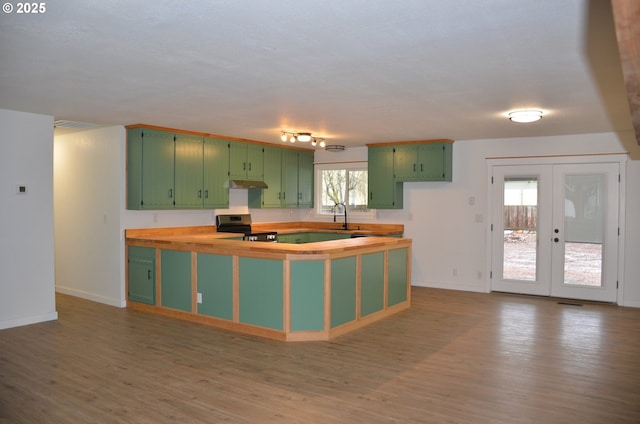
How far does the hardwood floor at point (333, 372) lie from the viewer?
128 inches

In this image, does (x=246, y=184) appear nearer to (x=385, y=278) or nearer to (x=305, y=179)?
(x=305, y=179)

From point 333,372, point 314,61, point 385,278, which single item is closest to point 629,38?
point 314,61

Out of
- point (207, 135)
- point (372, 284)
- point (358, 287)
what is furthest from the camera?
point (207, 135)

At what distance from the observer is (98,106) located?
16.4ft

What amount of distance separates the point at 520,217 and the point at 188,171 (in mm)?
4806

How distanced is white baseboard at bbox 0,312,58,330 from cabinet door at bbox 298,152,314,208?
433 centimetres

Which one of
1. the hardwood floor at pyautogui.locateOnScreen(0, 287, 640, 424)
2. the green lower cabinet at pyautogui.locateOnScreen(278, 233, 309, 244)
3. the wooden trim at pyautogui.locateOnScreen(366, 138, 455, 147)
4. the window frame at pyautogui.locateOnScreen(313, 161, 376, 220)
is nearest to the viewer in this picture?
the hardwood floor at pyautogui.locateOnScreen(0, 287, 640, 424)

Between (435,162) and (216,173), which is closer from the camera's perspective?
(216,173)

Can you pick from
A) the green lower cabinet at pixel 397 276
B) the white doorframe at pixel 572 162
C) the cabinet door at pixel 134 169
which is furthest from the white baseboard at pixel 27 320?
the white doorframe at pixel 572 162

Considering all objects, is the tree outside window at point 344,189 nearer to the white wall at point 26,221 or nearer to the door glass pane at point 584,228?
the door glass pane at point 584,228

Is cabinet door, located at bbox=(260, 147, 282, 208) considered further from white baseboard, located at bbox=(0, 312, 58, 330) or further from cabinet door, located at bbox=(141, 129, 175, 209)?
white baseboard, located at bbox=(0, 312, 58, 330)


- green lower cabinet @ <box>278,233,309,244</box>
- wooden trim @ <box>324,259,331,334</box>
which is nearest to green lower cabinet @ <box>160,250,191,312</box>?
wooden trim @ <box>324,259,331,334</box>

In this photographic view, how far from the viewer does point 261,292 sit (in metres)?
5.05

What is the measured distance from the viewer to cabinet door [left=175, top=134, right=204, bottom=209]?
264 inches
